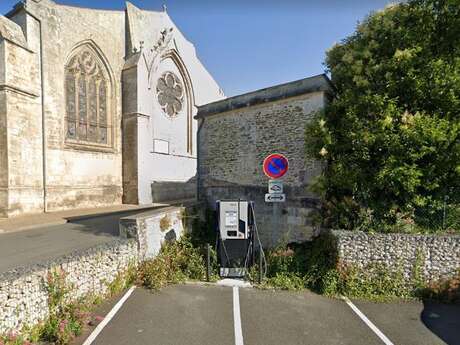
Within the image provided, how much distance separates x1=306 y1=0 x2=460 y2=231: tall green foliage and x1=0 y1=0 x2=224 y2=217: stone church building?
11687 millimetres

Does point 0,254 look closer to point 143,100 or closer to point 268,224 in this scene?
point 268,224

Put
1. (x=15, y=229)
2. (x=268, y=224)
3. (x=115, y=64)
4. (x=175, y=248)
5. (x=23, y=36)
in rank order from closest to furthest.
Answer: (x=175, y=248)
(x=268, y=224)
(x=15, y=229)
(x=23, y=36)
(x=115, y=64)

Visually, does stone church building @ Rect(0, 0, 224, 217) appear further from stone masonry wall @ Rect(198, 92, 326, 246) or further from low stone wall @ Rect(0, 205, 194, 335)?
low stone wall @ Rect(0, 205, 194, 335)

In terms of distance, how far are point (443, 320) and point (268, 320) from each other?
9.99ft

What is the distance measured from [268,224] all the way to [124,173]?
34.8ft

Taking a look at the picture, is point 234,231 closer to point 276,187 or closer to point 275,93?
point 276,187

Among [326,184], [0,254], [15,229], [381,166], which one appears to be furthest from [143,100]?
[381,166]

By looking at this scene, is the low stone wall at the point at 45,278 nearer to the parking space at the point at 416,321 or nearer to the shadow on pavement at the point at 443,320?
the parking space at the point at 416,321

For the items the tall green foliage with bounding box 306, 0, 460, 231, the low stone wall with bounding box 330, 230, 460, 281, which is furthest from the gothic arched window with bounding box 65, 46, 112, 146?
the low stone wall with bounding box 330, 230, 460, 281

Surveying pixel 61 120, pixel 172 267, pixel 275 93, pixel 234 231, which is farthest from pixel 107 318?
pixel 61 120

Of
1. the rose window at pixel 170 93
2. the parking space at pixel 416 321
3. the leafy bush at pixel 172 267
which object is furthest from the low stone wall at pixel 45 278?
the rose window at pixel 170 93

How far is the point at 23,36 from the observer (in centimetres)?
1049

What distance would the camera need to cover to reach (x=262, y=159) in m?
7.85

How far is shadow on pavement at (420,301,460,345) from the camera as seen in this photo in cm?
369
